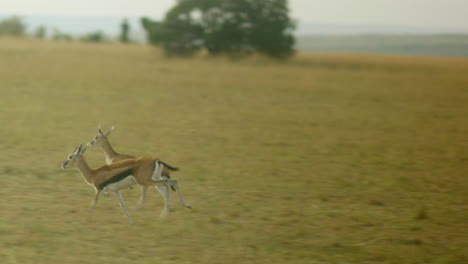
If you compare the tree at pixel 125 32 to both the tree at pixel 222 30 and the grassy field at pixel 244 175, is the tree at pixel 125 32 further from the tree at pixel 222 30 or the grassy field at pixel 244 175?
the grassy field at pixel 244 175

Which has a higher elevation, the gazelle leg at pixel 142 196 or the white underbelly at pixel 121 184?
the white underbelly at pixel 121 184

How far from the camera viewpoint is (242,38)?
38938mm

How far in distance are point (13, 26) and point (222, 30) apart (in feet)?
138

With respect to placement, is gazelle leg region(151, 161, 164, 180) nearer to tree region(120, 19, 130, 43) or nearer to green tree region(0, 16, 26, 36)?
tree region(120, 19, 130, 43)

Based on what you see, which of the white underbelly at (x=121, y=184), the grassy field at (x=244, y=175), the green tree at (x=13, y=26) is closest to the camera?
the white underbelly at (x=121, y=184)

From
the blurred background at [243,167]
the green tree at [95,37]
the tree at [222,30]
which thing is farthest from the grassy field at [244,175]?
the green tree at [95,37]

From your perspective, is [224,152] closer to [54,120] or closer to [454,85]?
[54,120]

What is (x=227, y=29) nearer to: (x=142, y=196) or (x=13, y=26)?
(x=142, y=196)

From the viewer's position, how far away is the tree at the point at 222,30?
38.3 m

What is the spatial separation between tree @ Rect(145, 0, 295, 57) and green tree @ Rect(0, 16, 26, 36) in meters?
37.7

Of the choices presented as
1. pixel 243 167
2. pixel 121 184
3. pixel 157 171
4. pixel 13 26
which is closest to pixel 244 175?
pixel 243 167

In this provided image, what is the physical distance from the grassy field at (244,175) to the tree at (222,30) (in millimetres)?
17297

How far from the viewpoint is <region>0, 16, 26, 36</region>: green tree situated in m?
71.4

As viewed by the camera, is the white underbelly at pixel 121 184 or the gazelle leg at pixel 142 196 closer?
the white underbelly at pixel 121 184
